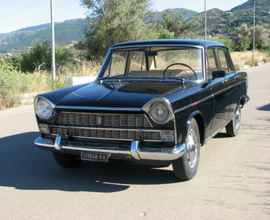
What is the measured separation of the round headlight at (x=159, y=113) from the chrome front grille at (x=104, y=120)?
0.10m

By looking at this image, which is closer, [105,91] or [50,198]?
[50,198]

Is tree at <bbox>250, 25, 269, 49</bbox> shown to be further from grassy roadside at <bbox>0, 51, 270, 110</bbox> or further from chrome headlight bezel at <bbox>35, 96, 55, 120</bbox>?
chrome headlight bezel at <bbox>35, 96, 55, 120</bbox>

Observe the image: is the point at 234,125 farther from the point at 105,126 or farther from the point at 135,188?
the point at 105,126

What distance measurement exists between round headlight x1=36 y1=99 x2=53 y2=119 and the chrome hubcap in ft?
5.62

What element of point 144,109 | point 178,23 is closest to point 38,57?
point 144,109

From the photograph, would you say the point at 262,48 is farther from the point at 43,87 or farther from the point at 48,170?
the point at 48,170

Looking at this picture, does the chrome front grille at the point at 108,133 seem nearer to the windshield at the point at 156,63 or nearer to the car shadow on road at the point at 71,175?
the car shadow on road at the point at 71,175

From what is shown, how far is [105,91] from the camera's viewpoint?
448 cm

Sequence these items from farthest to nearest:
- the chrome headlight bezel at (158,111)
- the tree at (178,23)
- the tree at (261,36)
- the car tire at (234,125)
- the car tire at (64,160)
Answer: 1. the tree at (261,36)
2. the tree at (178,23)
3. the car tire at (234,125)
4. the car tire at (64,160)
5. the chrome headlight bezel at (158,111)

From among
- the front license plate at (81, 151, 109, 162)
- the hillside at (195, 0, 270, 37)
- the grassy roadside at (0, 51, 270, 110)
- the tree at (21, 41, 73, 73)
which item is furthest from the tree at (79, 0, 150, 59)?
the hillside at (195, 0, 270, 37)

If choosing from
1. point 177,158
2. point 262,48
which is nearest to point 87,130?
point 177,158

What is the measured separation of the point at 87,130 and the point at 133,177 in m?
0.91

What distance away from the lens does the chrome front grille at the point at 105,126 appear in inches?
154

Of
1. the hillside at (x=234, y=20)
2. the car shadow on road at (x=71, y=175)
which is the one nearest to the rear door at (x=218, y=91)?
the car shadow on road at (x=71, y=175)
